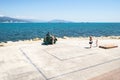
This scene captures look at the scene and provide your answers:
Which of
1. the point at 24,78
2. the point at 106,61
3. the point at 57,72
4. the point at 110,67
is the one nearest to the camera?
the point at 24,78

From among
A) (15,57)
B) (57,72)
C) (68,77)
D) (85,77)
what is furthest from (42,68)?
(15,57)

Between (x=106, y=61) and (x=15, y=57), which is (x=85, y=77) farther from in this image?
(x=15, y=57)

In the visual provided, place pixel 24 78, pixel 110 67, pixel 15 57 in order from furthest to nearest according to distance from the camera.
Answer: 1. pixel 15 57
2. pixel 110 67
3. pixel 24 78

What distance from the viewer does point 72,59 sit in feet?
49.1

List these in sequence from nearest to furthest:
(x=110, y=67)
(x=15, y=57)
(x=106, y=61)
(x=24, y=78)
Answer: (x=24, y=78)
(x=110, y=67)
(x=106, y=61)
(x=15, y=57)

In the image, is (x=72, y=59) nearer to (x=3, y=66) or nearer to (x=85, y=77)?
(x=85, y=77)

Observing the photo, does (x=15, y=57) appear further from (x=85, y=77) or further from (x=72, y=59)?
(x=85, y=77)

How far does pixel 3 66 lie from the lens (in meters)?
13.3

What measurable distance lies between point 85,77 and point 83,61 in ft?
12.1

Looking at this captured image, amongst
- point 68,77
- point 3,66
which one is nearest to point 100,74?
point 68,77

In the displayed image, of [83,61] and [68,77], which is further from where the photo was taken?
[83,61]

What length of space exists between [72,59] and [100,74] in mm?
4156

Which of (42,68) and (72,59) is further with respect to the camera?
(72,59)

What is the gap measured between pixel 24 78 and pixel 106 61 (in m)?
7.02
